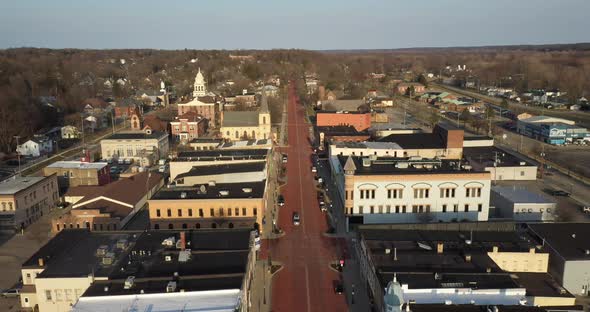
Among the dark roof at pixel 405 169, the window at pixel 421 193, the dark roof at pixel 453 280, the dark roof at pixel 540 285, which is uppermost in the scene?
the dark roof at pixel 405 169

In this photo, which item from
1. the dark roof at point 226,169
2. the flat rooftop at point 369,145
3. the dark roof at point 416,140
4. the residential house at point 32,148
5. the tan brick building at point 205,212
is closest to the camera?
the tan brick building at point 205,212

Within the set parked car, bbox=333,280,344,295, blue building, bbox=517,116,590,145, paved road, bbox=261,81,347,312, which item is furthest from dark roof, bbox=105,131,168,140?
blue building, bbox=517,116,590,145

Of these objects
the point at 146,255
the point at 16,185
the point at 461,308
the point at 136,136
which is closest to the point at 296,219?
the point at 146,255

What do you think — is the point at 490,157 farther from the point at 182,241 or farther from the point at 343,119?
the point at 182,241

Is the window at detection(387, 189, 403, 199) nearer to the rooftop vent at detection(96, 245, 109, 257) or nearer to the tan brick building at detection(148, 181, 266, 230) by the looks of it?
the tan brick building at detection(148, 181, 266, 230)

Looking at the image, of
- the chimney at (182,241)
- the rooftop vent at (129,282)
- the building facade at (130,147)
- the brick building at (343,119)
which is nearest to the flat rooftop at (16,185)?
the building facade at (130,147)

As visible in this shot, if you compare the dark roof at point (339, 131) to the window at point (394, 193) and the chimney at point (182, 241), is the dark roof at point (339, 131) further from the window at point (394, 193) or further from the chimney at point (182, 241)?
the chimney at point (182, 241)
